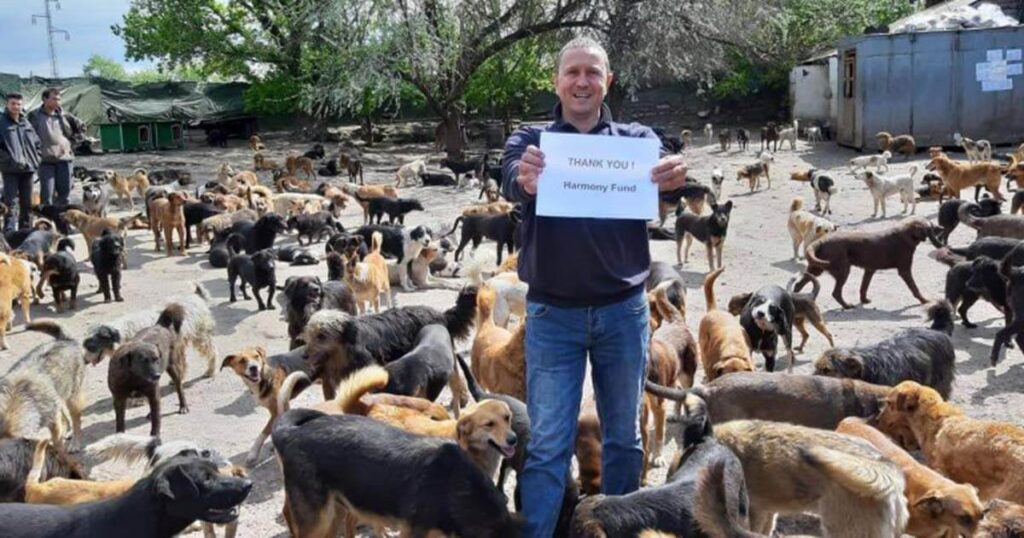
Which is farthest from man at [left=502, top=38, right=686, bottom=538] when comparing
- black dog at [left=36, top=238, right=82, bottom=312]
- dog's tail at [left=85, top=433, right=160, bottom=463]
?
black dog at [left=36, top=238, right=82, bottom=312]

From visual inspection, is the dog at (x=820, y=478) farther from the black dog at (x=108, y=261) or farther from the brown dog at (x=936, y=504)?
the black dog at (x=108, y=261)

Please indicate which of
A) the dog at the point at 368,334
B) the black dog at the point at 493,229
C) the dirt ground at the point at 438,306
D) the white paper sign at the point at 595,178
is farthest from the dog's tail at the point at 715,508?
the black dog at the point at 493,229

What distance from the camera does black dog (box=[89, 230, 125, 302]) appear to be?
10.7 meters

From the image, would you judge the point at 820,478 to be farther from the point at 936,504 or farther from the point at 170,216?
the point at 170,216

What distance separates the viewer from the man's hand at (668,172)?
3.46m

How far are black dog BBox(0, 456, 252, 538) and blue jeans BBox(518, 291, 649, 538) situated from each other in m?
1.24

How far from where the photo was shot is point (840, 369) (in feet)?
19.3

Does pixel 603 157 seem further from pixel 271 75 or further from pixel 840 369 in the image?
pixel 271 75

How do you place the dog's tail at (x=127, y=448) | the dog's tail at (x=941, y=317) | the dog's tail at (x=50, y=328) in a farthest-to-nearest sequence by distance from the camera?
the dog's tail at (x=941, y=317) → the dog's tail at (x=50, y=328) → the dog's tail at (x=127, y=448)

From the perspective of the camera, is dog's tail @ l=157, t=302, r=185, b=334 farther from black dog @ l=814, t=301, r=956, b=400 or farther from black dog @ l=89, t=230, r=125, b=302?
black dog @ l=814, t=301, r=956, b=400

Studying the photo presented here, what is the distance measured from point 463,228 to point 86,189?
792 centimetres

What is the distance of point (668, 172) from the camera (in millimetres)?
3461

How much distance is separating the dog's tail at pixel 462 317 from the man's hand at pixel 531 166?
3.97 metres

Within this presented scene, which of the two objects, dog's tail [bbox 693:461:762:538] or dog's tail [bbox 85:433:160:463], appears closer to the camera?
dog's tail [bbox 693:461:762:538]
